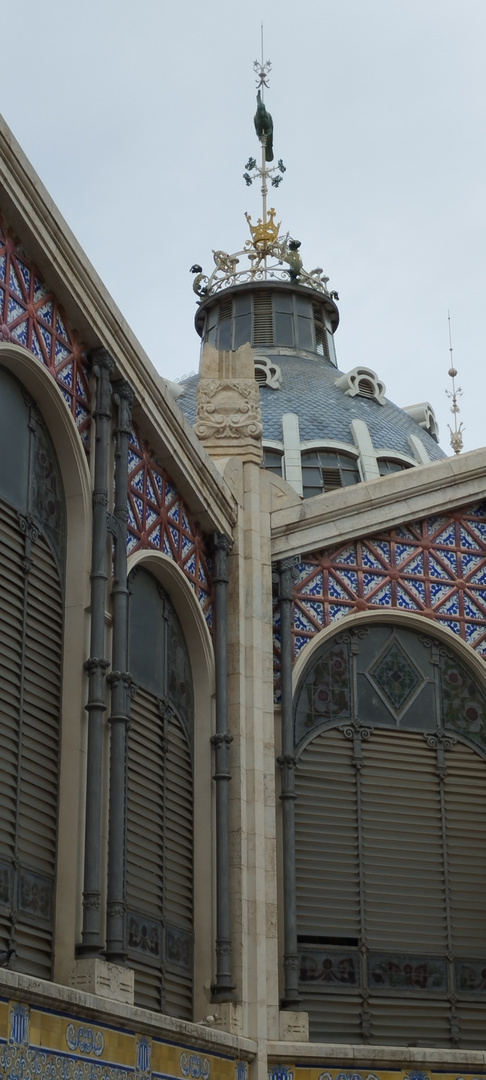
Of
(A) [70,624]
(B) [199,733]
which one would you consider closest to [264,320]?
(B) [199,733]

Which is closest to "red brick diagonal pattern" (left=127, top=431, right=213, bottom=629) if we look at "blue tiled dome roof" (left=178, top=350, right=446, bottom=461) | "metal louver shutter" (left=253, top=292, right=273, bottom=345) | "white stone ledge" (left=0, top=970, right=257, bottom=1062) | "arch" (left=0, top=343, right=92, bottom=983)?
"arch" (left=0, top=343, right=92, bottom=983)

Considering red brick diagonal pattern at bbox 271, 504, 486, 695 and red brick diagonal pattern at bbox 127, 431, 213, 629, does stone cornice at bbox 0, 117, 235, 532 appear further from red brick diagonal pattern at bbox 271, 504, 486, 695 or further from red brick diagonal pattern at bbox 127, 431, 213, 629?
red brick diagonal pattern at bbox 271, 504, 486, 695

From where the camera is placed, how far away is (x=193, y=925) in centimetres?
1862

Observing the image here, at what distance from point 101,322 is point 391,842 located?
23.5 ft

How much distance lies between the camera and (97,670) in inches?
646

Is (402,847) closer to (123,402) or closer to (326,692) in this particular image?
(326,692)

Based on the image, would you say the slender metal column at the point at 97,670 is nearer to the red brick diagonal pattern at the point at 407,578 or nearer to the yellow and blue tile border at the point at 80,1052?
the yellow and blue tile border at the point at 80,1052

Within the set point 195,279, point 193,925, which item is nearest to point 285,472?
point 195,279

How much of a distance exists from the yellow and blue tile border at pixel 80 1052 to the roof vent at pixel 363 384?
26037mm

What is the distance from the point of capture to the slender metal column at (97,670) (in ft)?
50.7

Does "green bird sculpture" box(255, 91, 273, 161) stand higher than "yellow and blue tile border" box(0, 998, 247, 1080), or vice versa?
"green bird sculpture" box(255, 91, 273, 161)

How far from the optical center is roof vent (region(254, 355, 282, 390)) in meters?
40.2

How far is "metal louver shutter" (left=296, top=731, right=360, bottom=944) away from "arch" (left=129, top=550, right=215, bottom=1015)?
1.54 meters

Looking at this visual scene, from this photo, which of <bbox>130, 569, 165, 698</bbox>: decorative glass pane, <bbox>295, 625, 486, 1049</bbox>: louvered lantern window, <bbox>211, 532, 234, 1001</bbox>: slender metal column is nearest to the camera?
<bbox>130, 569, 165, 698</bbox>: decorative glass pane
